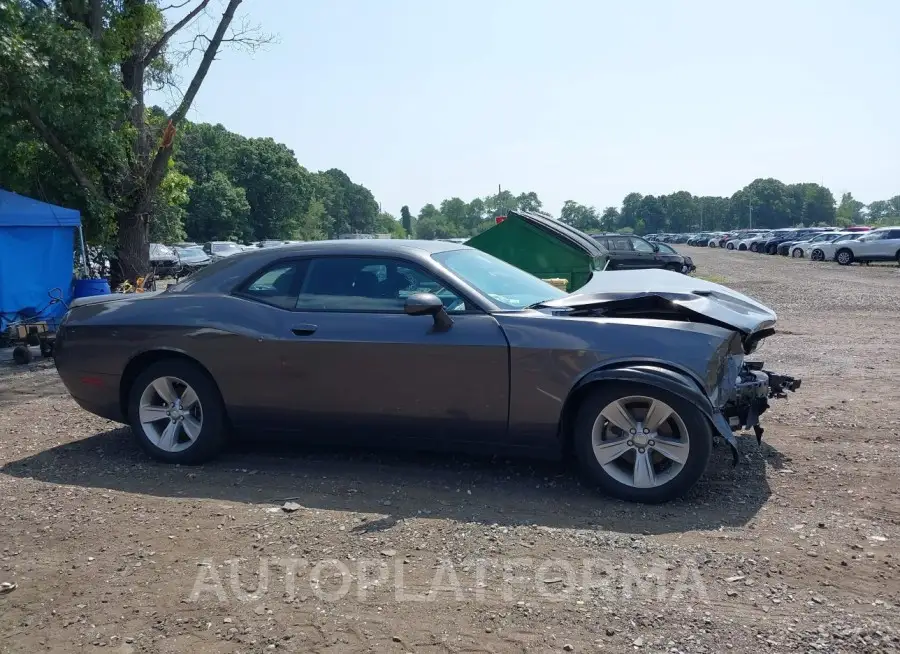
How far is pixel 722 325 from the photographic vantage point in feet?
15.4

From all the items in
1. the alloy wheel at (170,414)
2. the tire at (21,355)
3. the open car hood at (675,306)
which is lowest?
the tire at (21,355)

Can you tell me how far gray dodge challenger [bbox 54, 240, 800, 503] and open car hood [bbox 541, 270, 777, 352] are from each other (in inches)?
0.5

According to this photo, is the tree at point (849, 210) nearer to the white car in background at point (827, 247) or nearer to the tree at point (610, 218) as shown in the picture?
the tree at point (610, 218)

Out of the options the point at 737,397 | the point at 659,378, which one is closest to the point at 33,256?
the point at 659,378

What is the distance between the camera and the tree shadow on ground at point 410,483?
4312 millimetres

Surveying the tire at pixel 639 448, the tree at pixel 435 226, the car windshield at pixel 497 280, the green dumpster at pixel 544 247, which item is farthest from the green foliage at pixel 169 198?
the tree at pixel 435 226

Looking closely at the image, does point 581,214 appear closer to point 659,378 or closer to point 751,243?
point 751,243

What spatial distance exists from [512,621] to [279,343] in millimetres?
2547

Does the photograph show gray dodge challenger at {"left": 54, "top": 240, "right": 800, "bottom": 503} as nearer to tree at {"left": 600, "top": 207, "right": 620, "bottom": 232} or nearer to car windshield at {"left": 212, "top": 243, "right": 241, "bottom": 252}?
car windshield at {"left": 212, "top": 243, "right": 241, "bottom": 252}

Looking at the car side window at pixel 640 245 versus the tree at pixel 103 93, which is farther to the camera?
the car side window at pixel 640 245

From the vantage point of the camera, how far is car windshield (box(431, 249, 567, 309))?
5.05m

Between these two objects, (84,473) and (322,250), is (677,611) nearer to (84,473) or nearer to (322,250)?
(322,250)

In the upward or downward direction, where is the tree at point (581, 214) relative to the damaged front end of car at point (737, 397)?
upward

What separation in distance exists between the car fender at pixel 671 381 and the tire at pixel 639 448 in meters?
0.04
